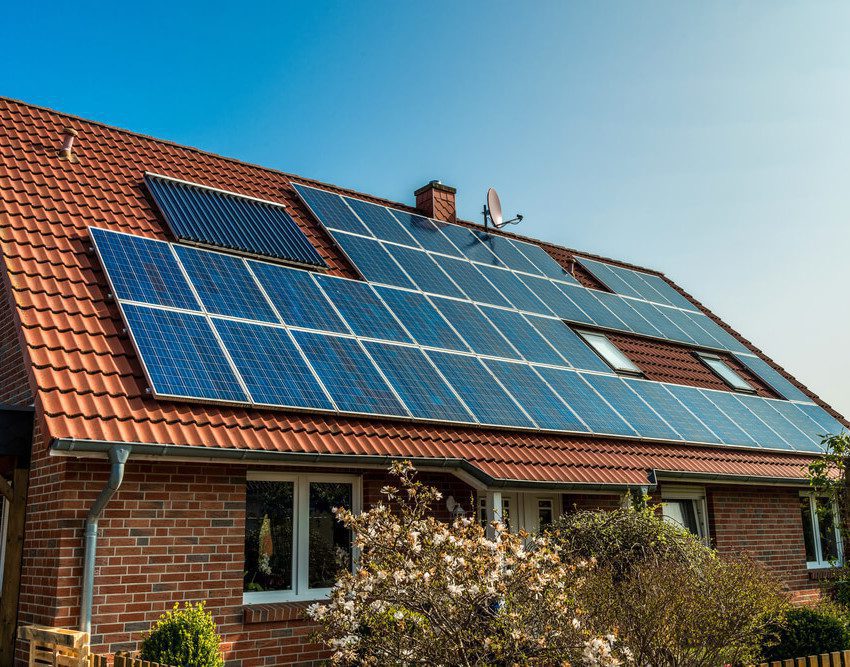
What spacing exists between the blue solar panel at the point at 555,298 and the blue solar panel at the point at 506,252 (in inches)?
16.6

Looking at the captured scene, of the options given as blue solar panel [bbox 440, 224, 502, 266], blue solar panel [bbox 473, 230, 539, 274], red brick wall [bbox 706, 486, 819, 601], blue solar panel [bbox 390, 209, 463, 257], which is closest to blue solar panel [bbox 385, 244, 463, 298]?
blue solar panel [bbox 390, 209, 463, 257]

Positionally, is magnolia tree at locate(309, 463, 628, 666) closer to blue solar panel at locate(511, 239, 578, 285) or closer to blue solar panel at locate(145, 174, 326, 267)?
blue solar panel at locate(145, 174, 326, 267)

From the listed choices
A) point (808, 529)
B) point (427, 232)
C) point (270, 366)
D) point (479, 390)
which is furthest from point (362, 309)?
point (808, 529)

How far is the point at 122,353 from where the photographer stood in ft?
30.4

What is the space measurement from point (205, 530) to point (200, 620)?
1262 mm

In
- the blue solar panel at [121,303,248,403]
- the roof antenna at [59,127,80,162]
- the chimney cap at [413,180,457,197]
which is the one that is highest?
the chimney cap at [413,180,457,197]

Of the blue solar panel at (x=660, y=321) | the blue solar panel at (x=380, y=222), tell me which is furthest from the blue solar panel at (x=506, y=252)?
the blue solar panel at (x=660, y=321)

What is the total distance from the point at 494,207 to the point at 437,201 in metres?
2.36

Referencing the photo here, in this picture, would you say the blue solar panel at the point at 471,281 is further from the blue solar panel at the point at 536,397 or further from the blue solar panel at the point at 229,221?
the blue solar panel at the point at 229,221

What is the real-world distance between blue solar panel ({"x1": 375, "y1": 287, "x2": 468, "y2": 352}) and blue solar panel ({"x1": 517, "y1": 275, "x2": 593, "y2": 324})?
3.69m

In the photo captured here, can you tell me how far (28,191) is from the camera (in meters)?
11.2

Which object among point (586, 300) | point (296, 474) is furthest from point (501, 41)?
point (296, 474)

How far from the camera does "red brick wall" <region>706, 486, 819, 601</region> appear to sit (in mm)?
14586

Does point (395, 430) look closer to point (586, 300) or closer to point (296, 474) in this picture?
point (296, 474)
